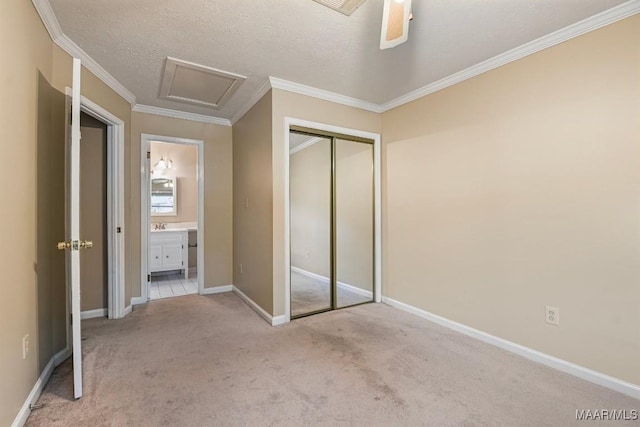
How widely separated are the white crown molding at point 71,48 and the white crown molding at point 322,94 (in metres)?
1.52

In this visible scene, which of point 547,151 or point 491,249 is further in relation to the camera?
point 491,249

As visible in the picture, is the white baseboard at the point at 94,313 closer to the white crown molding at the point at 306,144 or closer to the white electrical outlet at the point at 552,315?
the white crown molding at the point at 306,144

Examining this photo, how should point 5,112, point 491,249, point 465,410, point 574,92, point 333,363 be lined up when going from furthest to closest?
point 491,249 → point 333,363 → point 574,92 → point 465,410 → point 5,112

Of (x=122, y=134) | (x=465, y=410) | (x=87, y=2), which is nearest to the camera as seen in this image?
(x=465, y=410)

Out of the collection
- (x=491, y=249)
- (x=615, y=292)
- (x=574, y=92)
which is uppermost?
(x=574, y=92)

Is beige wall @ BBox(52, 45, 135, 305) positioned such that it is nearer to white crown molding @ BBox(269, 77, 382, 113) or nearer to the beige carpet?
the beige carpet

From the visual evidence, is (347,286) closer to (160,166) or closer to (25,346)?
(25,346)

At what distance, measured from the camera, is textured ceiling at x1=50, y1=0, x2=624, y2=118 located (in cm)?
188

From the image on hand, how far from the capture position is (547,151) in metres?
2.23

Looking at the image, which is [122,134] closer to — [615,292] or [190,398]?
[190,398]

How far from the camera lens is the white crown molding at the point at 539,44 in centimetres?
188

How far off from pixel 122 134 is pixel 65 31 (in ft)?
3.86

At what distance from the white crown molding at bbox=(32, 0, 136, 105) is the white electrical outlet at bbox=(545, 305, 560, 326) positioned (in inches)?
156

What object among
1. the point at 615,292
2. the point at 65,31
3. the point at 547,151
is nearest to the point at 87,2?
the point at 65,31
